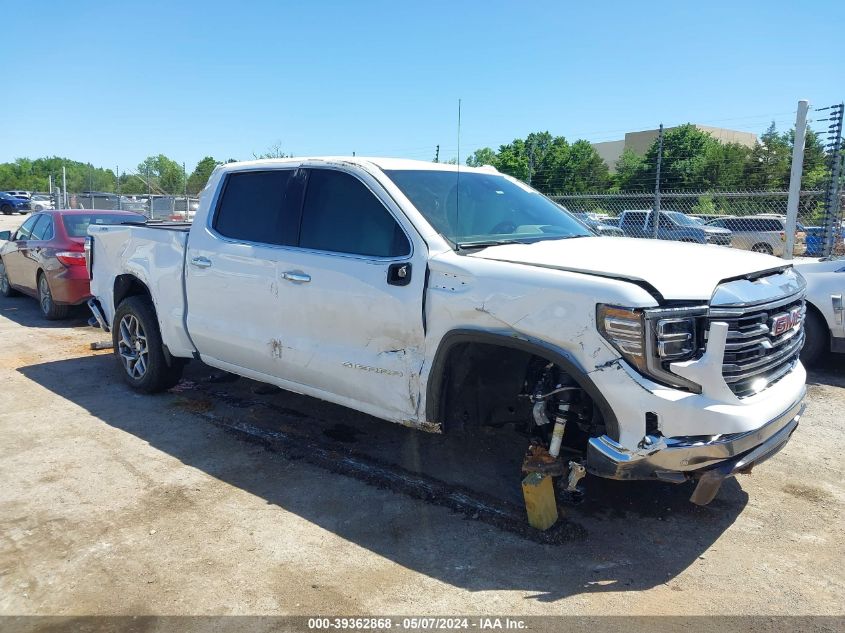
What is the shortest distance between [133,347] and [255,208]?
6.65ft

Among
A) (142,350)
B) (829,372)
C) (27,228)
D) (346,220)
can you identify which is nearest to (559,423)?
(346,220)

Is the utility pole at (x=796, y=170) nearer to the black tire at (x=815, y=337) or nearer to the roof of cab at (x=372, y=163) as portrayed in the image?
the black tire at (x=815, y=337)

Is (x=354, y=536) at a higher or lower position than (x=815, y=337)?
lower

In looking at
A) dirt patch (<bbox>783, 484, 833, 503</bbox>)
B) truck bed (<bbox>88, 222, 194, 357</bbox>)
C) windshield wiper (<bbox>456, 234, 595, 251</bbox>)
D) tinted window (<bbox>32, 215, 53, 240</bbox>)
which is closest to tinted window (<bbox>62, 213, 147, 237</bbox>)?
tinted window (<bbox>32, 215, 53, 240</bbox>)

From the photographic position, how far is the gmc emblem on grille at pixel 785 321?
11.5 feet

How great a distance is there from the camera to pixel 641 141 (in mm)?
74250

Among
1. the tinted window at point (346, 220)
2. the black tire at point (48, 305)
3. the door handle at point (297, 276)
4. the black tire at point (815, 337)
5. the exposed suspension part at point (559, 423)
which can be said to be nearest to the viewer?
the exposed suspension part at point (559, 423)

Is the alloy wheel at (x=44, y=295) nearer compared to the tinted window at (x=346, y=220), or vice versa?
the tinted window at (x=346, y=220)

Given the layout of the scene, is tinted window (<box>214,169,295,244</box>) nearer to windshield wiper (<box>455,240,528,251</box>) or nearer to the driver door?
windshield wiper (<box>455,240,528,251</box>)

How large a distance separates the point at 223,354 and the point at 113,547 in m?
1.85

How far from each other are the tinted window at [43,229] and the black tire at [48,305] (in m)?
0.56

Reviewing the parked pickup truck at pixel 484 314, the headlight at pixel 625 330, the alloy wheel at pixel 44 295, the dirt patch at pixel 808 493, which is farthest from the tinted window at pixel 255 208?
the alloy wheel at pixel 44 295

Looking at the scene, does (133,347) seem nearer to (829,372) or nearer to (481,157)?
(829,372)

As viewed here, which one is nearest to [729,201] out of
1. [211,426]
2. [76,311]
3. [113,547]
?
[76,311]
